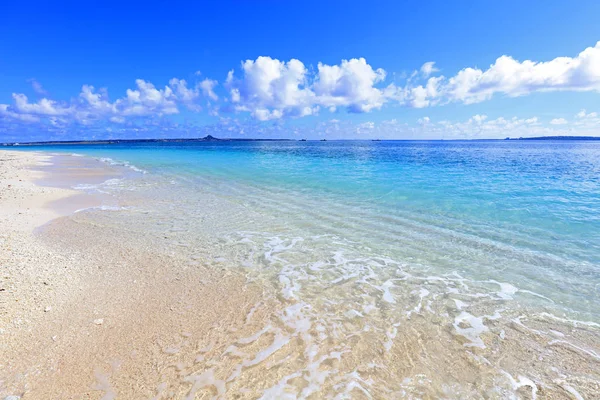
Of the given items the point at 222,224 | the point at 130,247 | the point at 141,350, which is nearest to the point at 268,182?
the point at 222,224

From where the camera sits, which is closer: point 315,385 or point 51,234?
point 315,385

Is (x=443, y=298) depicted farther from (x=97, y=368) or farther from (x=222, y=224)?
(x=222, y=224)

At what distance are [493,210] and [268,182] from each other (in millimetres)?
15991

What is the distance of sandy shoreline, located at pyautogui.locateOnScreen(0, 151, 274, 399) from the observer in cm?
444

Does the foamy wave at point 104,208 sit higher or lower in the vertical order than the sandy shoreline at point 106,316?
higher

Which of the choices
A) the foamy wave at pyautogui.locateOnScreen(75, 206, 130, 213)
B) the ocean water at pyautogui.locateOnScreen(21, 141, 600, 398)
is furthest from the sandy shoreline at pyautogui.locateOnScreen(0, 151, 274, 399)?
the foamy wave at pyautogui.locateOnScreen(75, 206, 130, 213)

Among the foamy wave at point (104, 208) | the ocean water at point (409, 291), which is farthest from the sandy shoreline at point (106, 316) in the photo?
the foamy wave at point (104, 208)

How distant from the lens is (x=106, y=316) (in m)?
6.00

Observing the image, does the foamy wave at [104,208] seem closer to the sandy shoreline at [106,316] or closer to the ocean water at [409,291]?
the ocean water at [409,291]

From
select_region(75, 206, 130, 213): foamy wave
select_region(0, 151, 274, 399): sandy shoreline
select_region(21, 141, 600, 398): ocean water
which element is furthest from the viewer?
select_region(75, 206, 130, 213): foamy wave

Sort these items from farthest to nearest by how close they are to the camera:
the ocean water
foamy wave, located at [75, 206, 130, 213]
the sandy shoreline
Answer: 1. foamy wave, located at [75, 206, 130, 213]
2. the ocean water
3. the sandy shoreline

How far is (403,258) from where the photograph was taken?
29.8 ft

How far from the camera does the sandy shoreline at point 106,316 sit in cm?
444

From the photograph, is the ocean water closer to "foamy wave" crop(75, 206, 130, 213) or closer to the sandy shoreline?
"foamy wave" crop(75, 206, 130, 213)
